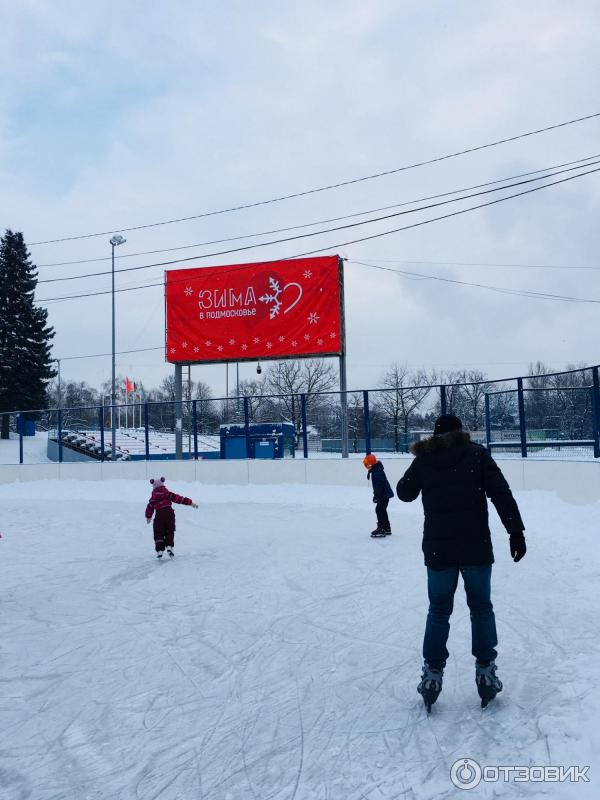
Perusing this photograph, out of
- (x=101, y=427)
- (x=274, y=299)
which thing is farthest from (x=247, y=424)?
(x=101, y=427)

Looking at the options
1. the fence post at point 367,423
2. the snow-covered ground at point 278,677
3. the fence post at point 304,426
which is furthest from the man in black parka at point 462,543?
the fence post at point 304,426

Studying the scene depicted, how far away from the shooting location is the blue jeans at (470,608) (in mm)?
3576

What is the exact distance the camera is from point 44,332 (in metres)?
38.9

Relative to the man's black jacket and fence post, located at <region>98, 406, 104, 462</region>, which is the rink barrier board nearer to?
fence post, located at <region>98, 406, 104, 462</region>

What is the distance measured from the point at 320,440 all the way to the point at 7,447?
12765 millimetres

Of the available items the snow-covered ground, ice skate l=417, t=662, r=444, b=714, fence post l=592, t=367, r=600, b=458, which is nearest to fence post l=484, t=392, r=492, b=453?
fence post l=592, t=367, r=600, b=458

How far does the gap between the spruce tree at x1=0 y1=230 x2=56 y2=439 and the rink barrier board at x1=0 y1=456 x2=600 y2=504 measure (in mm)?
15643

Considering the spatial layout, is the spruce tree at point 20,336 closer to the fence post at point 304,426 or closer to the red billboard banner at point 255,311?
the red billboard banner at point 255,311

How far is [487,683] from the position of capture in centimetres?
355

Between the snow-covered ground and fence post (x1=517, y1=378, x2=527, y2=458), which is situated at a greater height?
fence post (x1=517, y1=378, x2=527, y2=458)

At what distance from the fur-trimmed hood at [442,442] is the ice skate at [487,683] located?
49.0 inches

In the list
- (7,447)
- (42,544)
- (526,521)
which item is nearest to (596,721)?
(526,521)

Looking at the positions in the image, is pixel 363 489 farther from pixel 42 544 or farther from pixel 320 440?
pixel 42 544

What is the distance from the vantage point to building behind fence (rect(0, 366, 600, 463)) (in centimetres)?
1289
